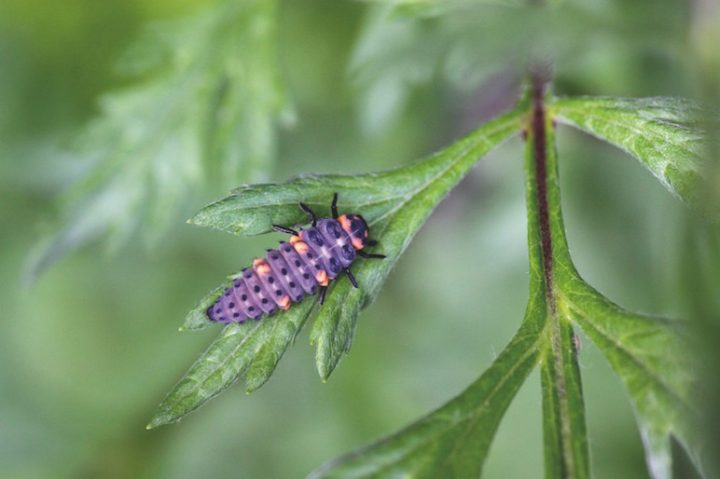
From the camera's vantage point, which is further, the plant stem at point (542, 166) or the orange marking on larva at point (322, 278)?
the orange marking on larva at point (322, 278)

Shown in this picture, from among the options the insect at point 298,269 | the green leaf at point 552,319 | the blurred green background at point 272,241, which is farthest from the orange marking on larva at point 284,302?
the blurred green background at point 272,241

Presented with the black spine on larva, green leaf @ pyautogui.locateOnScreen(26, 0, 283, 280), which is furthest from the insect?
green leaf @ pyautogui.locateOnScreen(26, 0, 283, 280)

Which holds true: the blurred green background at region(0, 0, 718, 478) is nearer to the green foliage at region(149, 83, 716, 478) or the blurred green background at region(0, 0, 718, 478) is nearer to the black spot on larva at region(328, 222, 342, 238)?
the green foliage at region(149, 83, 716, 478)

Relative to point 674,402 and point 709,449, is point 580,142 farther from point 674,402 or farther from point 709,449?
point 709,449

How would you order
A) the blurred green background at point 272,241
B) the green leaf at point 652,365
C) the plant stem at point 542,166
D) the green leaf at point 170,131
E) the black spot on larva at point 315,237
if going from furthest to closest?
the blurred green background at point 272,241 → the green leaf at point 170,131 → the black spot on larva at point 315,237 → the plant stem at point 542,166 → the green leaf at point 652,365

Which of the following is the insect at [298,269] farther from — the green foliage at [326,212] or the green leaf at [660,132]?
the green leaf at [660,132]

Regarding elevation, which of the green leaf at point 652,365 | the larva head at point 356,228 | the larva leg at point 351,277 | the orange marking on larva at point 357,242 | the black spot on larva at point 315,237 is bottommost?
the green leaf at point 652,365

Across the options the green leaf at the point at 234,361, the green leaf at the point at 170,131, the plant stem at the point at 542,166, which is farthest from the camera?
the green leaf at the point at 170,131

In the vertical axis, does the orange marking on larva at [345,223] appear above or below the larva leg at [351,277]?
above
